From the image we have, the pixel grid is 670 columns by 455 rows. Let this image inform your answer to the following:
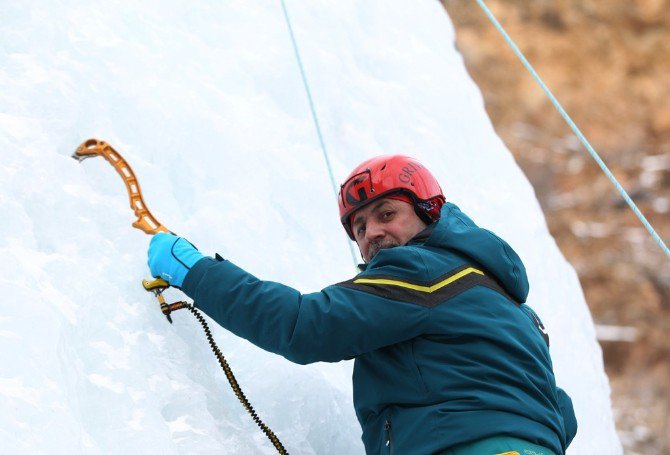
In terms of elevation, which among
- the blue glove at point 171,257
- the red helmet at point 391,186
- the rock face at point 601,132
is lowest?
the blue glove at point 171,257

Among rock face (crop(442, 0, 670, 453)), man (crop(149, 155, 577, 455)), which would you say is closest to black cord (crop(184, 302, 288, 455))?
man (crop(149, 155, 577, 455))

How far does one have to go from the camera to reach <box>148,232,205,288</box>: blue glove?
6.08 feet

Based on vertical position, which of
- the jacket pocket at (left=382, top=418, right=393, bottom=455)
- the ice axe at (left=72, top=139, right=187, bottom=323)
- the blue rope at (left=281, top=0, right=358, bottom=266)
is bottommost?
the jacket pocket at (left=382, top=418, right=393, bottom=455)

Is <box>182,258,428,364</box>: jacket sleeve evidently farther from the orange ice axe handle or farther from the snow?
the orange ice axe handle

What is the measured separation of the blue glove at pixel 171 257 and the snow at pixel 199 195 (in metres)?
0.10

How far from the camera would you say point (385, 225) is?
2021 mm

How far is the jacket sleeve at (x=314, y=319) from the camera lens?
→ 1707 mm

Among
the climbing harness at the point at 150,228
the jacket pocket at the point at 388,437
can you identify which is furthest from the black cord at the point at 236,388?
the jacket pocket at the point at 388,437

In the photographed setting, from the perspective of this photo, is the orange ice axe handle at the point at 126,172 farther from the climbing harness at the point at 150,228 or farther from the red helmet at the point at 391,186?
the red helmet at the point at 391,186

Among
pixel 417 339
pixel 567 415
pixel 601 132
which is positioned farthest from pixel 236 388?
pixel 601 132

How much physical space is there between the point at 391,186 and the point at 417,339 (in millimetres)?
402

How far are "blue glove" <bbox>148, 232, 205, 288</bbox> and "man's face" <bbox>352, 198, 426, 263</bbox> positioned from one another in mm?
392

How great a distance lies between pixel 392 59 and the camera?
11.4ft

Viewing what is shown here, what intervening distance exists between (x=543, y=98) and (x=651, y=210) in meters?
2.40
